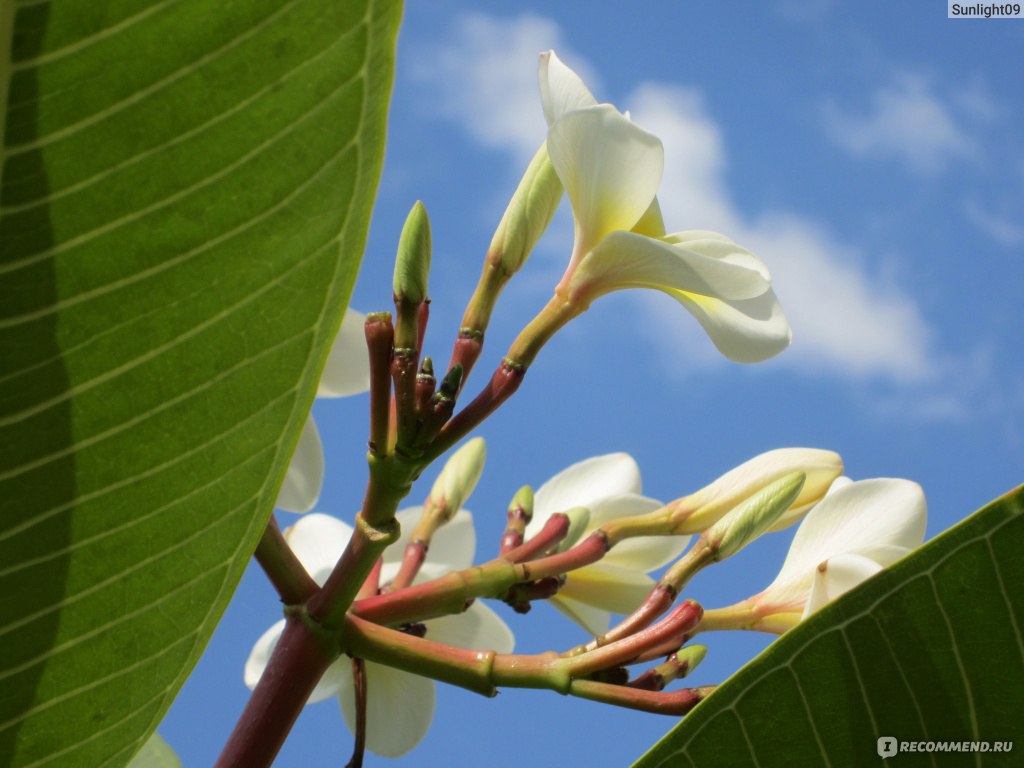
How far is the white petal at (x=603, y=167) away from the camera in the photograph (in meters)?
0.76

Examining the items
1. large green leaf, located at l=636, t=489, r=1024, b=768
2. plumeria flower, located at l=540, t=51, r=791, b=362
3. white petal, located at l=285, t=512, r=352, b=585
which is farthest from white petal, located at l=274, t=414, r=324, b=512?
large green leaf, located at l=636, t=489, r=1024, b=768

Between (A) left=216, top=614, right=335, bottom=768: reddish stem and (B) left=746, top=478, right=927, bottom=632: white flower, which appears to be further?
(B) left=746, top=478, right=927, bottom=632: white flower

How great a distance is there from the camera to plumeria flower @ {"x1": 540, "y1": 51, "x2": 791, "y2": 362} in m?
0.78

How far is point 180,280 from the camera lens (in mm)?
410

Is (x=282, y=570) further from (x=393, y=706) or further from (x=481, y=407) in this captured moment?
(x=393, y=706)

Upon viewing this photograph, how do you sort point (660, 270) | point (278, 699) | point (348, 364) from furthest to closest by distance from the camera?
point (348, 364) < point (660, 270) < point (278, 699)

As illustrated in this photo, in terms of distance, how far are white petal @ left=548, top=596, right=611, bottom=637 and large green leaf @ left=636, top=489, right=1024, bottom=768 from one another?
611mm

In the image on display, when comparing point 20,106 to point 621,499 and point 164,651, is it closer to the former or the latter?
point 164,651

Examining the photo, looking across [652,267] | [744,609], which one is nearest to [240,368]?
[652,267]

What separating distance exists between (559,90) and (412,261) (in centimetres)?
19

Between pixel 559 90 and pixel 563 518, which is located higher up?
pixel 559 90

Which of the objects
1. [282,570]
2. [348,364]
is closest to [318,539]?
[348,364]

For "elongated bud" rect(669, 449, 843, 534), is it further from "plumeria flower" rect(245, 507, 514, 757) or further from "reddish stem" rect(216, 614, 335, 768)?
"reddish stem" rect(216, 614, 335, 768)

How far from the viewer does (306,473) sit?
929 mm
